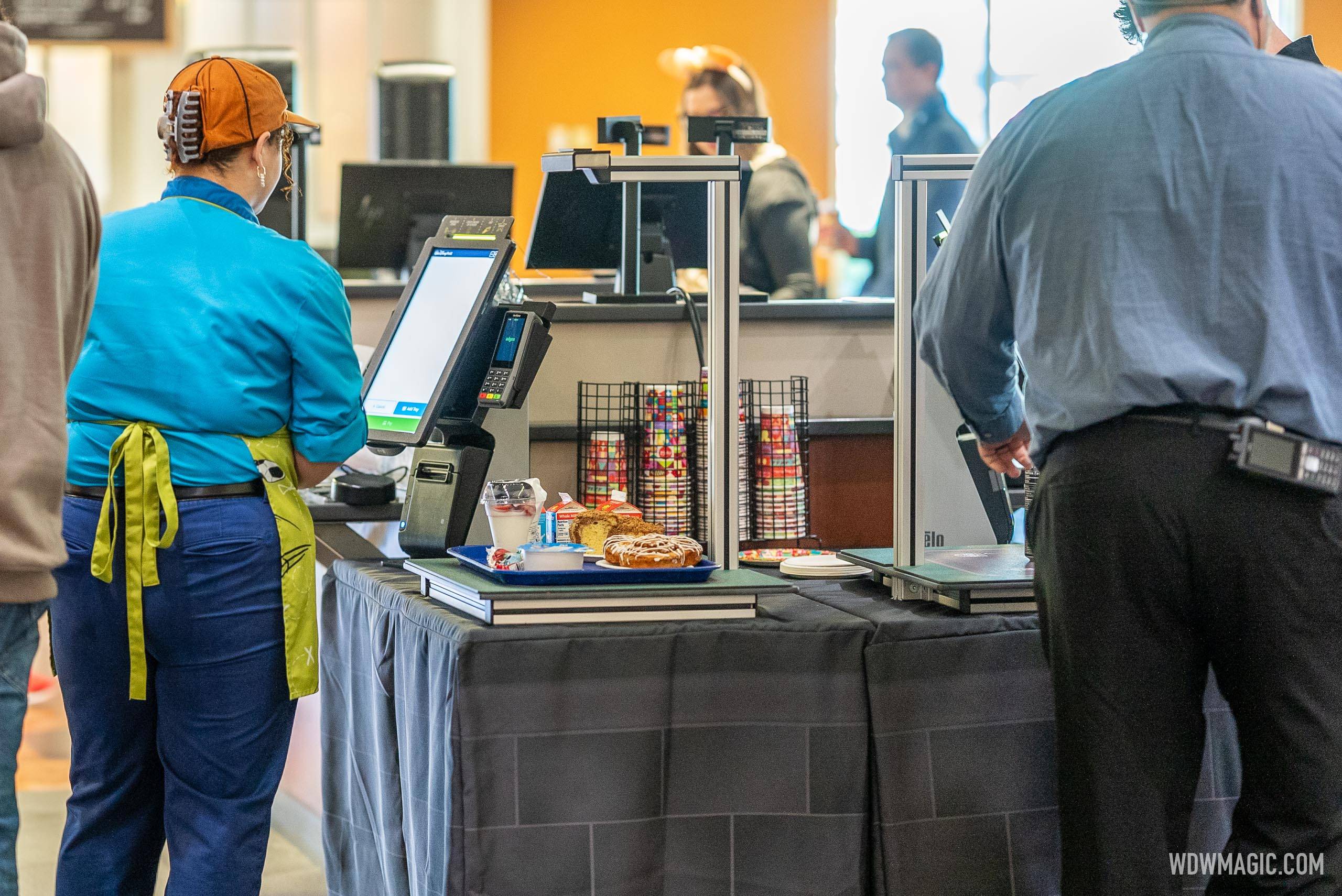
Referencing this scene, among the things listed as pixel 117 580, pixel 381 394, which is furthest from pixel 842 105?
pixel 117 580

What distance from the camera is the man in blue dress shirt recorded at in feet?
4.72

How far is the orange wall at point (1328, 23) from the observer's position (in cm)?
815

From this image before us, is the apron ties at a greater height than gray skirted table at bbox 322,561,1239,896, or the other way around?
the apron ties

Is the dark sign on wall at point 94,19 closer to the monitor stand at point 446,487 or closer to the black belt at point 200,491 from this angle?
the monitor stand at point 446,487

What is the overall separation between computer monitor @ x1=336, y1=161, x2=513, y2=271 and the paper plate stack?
165cm

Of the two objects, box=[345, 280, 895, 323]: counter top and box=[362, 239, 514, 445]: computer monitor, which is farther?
box=[345, 280, 895, 323]: counter top

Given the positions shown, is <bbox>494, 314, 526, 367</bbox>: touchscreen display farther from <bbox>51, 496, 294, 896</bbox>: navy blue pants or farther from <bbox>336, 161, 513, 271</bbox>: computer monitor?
<bbox>336, 161, 513, 271</bbox>: computer monitor

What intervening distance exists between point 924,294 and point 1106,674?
52 centimetres

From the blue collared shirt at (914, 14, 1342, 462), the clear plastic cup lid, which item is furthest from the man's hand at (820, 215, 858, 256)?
the blue collared shirt at (914, 14, 1342, 462)

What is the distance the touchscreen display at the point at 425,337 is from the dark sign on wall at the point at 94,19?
524cm

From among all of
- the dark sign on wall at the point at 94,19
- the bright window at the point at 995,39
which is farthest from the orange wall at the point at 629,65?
the dark sign on wall at the point at 94,19

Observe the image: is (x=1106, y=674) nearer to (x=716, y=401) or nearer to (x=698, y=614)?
(x=698, y=614)

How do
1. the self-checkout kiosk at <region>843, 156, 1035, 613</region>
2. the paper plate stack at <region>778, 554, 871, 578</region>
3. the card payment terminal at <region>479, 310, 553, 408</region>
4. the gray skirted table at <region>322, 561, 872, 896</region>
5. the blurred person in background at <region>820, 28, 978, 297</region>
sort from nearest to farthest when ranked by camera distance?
the gray skirted table at <region>322, 561, 872, 896</region>
the self-checkout kiosk at <region>843, 156, 1035, 613</region>
the card payment terminal at <region>479, 310, 553, 408</region>
the paper plate stack at <region>778, 554, 871, 578</region>
the blurred person in background at <region>820, 28, 978, 297</region>

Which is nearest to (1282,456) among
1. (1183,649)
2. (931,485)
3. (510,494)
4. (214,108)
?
(1183,649)
